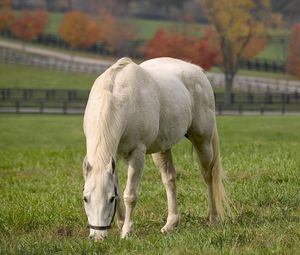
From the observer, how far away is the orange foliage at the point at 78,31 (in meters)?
79.5

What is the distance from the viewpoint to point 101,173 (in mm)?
6836

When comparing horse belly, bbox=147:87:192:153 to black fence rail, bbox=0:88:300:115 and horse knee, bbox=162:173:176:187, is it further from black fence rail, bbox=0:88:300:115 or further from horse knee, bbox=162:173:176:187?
black fence rail, bbox=0:88:300:115

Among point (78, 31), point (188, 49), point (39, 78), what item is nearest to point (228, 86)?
point (188, 49)

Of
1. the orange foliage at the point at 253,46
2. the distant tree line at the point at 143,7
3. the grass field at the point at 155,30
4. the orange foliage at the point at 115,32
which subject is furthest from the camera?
the distant tree line at the point at 143,7

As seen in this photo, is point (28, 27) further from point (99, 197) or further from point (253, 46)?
point (99, 197)

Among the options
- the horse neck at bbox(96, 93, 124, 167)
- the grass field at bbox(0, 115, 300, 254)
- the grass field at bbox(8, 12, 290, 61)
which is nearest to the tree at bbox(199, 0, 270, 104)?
the grass field at bbox(8, 12, 290, 61)

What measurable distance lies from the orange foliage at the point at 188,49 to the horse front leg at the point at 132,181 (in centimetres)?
5217

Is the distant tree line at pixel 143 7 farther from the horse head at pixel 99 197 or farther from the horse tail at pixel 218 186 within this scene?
the horse head at pixel 99 197

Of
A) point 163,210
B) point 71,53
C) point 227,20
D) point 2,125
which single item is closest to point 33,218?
point 163,210

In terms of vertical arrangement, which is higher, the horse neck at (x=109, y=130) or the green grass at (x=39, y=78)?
the horse neck at (x=109, y=130)

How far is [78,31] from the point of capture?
7956 centimetres

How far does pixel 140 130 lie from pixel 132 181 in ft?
1.60

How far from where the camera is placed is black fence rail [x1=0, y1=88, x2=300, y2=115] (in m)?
44.9

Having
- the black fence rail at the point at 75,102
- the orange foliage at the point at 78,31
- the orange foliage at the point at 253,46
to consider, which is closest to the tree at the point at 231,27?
the black fence rail at the point at 75,102
